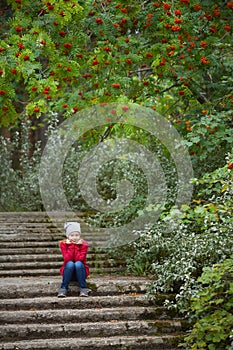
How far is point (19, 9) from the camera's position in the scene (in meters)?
7.09

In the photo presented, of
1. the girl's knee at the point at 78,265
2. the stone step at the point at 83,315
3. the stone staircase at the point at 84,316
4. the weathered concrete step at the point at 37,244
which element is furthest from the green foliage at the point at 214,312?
the weathered concrete step at the point at 37,244

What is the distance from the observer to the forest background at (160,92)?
5.76m

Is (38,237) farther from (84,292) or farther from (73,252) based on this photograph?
(84,292)

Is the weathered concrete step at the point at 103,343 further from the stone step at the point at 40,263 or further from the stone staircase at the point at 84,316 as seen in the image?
the stone step at the point at 40,263

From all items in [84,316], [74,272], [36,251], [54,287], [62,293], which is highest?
[36,251]

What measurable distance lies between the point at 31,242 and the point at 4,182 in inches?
159

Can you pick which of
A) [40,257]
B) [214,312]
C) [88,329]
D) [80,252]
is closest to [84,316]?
[88,329]

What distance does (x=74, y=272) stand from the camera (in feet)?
21.2

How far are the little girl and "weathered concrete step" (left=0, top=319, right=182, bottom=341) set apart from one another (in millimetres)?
626

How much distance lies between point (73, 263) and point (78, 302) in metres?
0.48

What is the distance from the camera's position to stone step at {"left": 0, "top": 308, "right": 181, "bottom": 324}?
576 cm

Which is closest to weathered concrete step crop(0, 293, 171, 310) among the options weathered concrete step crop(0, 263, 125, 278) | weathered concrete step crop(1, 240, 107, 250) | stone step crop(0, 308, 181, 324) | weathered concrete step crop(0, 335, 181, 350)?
stone step crop(0, 308, 181, 324)

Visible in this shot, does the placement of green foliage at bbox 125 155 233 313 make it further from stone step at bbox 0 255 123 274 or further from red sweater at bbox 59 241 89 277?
stone step at bbox 0 255 123 274

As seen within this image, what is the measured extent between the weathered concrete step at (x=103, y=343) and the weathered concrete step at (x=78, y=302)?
573 millimetres
